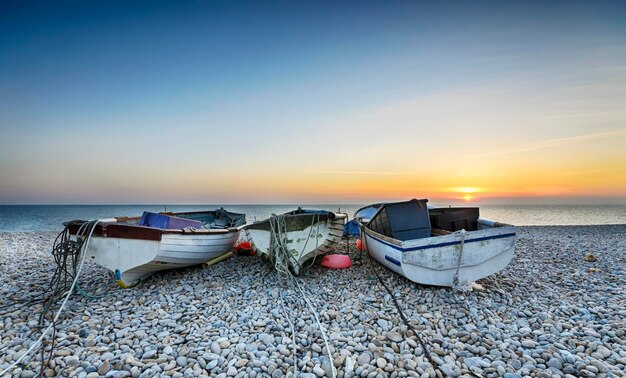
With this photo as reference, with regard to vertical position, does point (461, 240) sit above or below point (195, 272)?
above

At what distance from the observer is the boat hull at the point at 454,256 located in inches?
244

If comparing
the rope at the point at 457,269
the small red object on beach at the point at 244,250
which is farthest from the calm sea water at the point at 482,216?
the rope at the point at 457,269

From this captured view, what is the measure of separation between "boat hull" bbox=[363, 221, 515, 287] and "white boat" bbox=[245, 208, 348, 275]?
2201mm

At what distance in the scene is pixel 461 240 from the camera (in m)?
6.15

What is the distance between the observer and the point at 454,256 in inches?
245

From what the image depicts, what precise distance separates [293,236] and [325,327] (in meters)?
3.07

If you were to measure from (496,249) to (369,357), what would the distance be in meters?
4.06

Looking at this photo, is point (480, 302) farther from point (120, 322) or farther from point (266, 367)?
point (120, 322)

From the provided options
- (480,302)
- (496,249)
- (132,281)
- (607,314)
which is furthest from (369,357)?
(132,281)

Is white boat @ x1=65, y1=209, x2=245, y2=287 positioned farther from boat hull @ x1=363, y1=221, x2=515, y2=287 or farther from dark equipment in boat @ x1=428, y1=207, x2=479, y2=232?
dark equipment in boat @ x1=428, y1=207, x2=479, y2=232

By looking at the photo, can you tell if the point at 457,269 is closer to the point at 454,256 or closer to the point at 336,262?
the point at 454,256

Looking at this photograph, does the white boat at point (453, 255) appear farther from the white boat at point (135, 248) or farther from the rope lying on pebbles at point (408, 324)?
the white boat at point (135, 248)

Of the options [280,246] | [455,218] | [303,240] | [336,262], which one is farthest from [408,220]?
[280,246]

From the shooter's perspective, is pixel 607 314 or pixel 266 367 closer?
pixel 266 367
